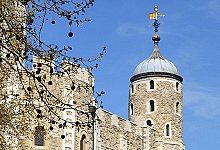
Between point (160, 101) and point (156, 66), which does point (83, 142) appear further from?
point (156, 66)

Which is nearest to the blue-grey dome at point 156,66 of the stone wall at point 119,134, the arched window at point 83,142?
the stone wall at point 119,134

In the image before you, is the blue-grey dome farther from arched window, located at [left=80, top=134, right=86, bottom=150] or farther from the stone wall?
arched window, located at [left=80, top=134, right=86, bottom=150]

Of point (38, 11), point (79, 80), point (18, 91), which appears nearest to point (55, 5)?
point (38, 11)

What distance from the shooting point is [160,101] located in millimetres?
38906

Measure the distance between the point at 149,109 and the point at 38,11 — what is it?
29.1 metres

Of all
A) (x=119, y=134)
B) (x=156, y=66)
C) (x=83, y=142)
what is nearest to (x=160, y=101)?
(x=156, y=66)

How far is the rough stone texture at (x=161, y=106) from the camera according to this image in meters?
38.7

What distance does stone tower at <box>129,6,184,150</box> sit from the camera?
38541mm

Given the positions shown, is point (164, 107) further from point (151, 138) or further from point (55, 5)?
point (55, 5)

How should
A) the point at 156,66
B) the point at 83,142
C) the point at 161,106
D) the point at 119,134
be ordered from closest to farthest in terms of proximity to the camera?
the point at 83,142 → the point at 119,134 → the point at 161,106 → the point at 156,66

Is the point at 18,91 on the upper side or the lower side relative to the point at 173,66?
lower

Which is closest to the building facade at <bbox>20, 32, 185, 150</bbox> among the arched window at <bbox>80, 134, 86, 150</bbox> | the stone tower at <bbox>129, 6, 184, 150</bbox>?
the stone tower at <bbox>129, 6, 184, 150</bbox>

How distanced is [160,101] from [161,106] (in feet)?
1.00

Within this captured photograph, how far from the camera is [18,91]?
2355cm
